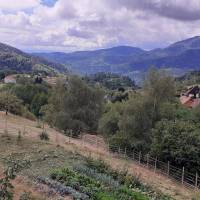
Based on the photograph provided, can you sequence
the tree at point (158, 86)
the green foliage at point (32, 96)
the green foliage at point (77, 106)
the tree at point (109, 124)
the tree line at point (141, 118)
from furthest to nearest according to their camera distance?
the green foliage at point (32, 96), the green foliage at point (77, 106), the tree at point (109, 124), the tree at point (158, 86), the tree line at point (141, 118)

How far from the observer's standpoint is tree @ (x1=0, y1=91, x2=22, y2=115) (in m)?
68.0

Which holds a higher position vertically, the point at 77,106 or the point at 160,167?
the point at 77,106

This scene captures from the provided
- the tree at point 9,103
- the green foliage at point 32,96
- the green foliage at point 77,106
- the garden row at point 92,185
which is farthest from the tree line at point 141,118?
the green foliage at point 32,96

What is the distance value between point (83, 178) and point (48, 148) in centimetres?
1090

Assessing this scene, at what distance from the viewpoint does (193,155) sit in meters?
35.5

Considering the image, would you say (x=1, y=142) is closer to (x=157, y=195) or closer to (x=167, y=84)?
(x=157, y=195)

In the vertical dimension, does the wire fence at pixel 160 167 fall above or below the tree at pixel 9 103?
below

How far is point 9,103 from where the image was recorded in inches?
2699

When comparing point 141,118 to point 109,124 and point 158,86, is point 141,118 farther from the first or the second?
point 109,124

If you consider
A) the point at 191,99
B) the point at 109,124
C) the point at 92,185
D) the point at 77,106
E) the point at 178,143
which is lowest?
the point at 191,99

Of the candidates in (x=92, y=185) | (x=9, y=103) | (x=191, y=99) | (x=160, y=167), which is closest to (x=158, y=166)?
(x=160, y=167)

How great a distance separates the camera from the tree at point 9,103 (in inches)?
2677

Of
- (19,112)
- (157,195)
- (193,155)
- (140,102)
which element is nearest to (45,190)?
(157,195)

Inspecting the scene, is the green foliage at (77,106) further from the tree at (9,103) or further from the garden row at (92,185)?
the garden row at (92,185)
